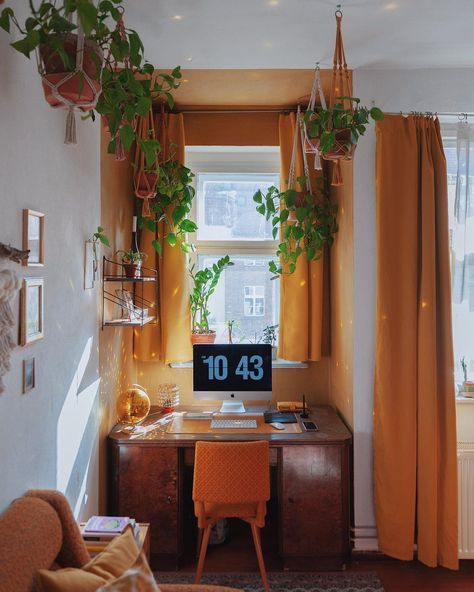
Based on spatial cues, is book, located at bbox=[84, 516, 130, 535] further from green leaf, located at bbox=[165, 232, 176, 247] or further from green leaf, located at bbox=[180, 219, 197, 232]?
green leaf, located at bbox=[180, 219, 197, 232]

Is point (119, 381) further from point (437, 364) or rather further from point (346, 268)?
point (437, 364)

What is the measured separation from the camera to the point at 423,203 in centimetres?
277

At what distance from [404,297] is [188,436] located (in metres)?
1.35

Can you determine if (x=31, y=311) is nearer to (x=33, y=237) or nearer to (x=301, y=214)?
(x=33, y=237)

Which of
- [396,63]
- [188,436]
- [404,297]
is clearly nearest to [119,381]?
[188,436]

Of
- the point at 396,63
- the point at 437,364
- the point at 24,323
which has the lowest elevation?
the point at 437,364

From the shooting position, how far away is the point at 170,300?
344cm

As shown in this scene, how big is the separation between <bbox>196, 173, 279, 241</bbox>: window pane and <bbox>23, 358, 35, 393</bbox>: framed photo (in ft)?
6.67

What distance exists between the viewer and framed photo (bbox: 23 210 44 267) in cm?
177

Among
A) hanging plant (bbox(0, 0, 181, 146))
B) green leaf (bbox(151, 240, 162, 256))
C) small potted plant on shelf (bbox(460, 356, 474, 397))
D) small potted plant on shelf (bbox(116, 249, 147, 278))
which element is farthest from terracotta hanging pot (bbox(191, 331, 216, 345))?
hanging plant (bbox(0, 0, 181, 146))

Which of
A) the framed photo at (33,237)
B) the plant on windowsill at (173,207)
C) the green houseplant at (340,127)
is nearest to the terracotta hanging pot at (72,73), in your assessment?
the framed photo at (33,237)

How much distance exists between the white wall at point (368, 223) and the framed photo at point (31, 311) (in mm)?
1675

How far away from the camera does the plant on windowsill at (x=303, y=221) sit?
3236 mm

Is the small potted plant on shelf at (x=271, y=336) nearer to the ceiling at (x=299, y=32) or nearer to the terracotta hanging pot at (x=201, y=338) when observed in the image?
the terracotta hanging pot at (x=201, y=338)
